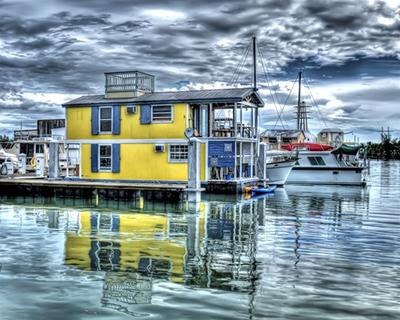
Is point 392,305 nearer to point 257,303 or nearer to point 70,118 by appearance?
point 257,303

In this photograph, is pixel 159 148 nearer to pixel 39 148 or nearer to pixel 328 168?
pixel 328 168

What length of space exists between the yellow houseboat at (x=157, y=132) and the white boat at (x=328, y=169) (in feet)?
34.6

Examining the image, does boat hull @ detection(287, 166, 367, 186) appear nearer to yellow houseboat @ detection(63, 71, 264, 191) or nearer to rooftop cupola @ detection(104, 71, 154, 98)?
yellow houseboat @ detection(63, 71, 264, 191)

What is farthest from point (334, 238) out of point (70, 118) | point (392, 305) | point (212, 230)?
point (70, 118)

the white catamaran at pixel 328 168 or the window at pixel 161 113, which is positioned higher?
the window at pixel 161 113

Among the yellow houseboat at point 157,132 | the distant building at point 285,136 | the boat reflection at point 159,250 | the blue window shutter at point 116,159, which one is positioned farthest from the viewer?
the distant building at point 285,136

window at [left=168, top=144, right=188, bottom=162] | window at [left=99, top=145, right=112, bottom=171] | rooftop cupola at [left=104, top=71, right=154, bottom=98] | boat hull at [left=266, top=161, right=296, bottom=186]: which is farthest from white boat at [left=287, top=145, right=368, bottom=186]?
window at [left=99, top=145, right=112, bottom=171]

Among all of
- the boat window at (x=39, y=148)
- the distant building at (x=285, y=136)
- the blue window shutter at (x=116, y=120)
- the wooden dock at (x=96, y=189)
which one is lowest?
the wooden dock at (x=96, y=189)

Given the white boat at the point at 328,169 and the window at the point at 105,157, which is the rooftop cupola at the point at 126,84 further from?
the white boat at the point at 328,169

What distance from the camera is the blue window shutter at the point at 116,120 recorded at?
102 feet

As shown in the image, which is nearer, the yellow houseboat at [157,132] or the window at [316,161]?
the yellow houseboat at [157,132]

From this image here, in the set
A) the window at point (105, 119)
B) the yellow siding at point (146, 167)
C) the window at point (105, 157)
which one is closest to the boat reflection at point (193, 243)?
the yellow siding at point (146, 167)

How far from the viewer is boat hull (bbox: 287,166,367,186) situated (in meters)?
41.0

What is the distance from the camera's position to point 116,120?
31.1 metres
